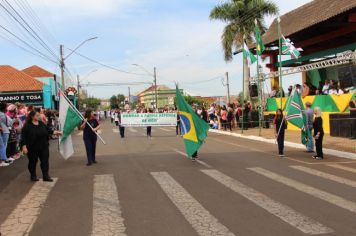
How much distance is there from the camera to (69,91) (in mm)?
55375

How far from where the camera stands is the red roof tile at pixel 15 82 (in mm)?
50656

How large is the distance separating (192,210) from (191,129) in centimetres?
683

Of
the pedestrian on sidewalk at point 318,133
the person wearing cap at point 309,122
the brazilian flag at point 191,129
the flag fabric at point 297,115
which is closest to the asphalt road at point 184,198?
the pedestrian on sidewalk at point 318,133

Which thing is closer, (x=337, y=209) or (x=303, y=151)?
(x=337, y=209)

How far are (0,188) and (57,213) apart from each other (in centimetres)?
301

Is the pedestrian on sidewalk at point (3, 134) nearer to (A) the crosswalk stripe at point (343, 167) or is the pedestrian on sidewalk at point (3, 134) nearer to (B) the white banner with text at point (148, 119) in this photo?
(A) the crosswalk stripe at point (343, 167)

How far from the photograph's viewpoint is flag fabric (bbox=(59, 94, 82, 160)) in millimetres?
12086

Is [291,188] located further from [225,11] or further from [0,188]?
[225,11]

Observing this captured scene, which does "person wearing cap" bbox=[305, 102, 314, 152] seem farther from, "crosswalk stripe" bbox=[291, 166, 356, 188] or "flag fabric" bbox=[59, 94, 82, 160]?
"flag fabric" bbox=[59, 94, 82, 160]

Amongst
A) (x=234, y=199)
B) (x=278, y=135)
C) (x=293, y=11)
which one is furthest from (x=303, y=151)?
(x=293, y=11)

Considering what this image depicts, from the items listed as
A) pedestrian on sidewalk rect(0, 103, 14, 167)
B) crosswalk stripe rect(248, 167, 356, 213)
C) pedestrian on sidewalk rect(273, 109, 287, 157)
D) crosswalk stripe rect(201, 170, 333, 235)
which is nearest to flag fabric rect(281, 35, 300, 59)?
pedestrian on sidewalk rect(273, 109, 287, 157)

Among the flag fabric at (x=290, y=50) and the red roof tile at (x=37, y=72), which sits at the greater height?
the red roof tile at (x=37, y=72)

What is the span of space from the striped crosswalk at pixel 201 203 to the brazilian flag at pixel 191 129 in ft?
7.80

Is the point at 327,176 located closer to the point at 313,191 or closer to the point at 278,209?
the point at 313,191
